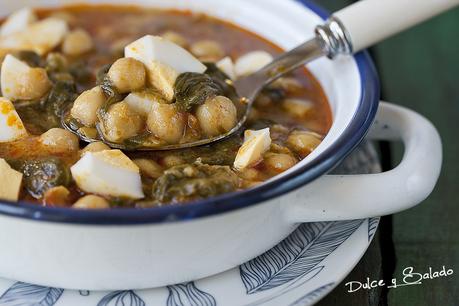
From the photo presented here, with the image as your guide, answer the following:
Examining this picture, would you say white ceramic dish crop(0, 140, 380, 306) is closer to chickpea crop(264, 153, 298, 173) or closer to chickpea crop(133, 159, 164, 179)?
chickpea crop(264, 153, 298, 173)

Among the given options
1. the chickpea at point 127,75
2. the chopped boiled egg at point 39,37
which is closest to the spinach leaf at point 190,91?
the chickpea at point 127,75

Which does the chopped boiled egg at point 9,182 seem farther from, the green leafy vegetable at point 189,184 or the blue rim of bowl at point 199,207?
the green leafy vegetable at point 189,184

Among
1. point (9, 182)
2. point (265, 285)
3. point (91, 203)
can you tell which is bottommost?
point (9, 182)

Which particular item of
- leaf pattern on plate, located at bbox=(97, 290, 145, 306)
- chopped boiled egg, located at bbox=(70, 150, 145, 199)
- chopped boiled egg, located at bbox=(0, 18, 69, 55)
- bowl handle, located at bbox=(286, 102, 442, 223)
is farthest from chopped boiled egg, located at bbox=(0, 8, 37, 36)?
bowl handle, located at bbox=(286, 102, 442, 223)

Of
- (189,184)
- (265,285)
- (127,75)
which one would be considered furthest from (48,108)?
(265,285)

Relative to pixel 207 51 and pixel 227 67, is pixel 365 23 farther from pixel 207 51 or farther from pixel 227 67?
pixel 207 51
